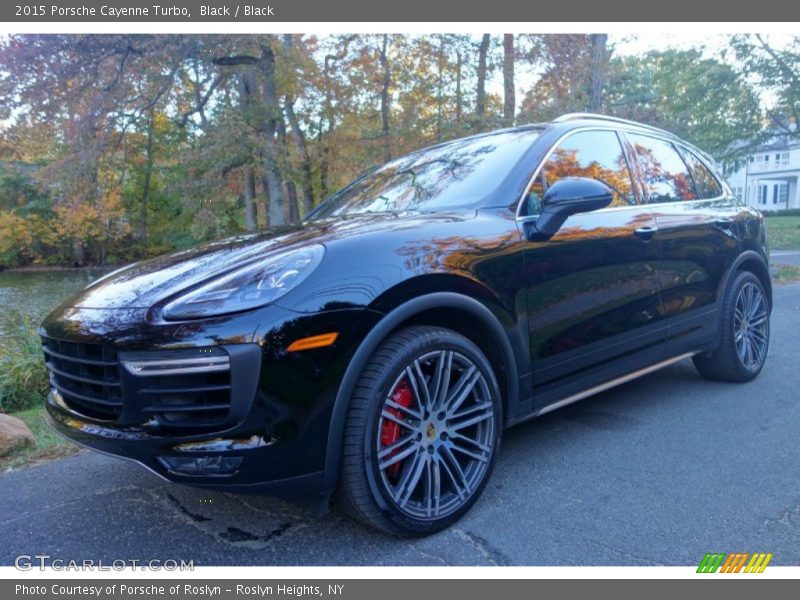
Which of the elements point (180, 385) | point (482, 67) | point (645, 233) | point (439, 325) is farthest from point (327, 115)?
point (180, 385)

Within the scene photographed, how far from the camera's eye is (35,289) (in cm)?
2152

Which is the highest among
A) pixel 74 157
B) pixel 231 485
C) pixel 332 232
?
pixel 74 157

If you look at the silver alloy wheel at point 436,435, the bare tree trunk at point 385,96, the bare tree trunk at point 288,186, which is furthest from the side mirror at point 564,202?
the bare tree trunk at point 385,96

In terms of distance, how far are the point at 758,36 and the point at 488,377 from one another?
2333 cm

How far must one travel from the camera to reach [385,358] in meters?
2.27

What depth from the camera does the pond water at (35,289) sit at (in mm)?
12172

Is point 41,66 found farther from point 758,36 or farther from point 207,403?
point 758,36

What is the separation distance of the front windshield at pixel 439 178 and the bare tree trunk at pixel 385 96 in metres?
12.4

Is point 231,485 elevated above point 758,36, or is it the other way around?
point 758,36

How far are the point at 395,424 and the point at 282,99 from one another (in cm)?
1630

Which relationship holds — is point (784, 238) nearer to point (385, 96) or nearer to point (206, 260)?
point (385, 96)

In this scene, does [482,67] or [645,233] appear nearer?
[645,233]

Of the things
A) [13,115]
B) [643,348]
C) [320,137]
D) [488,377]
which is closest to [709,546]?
[488,377]

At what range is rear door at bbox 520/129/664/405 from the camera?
9.54 feet
